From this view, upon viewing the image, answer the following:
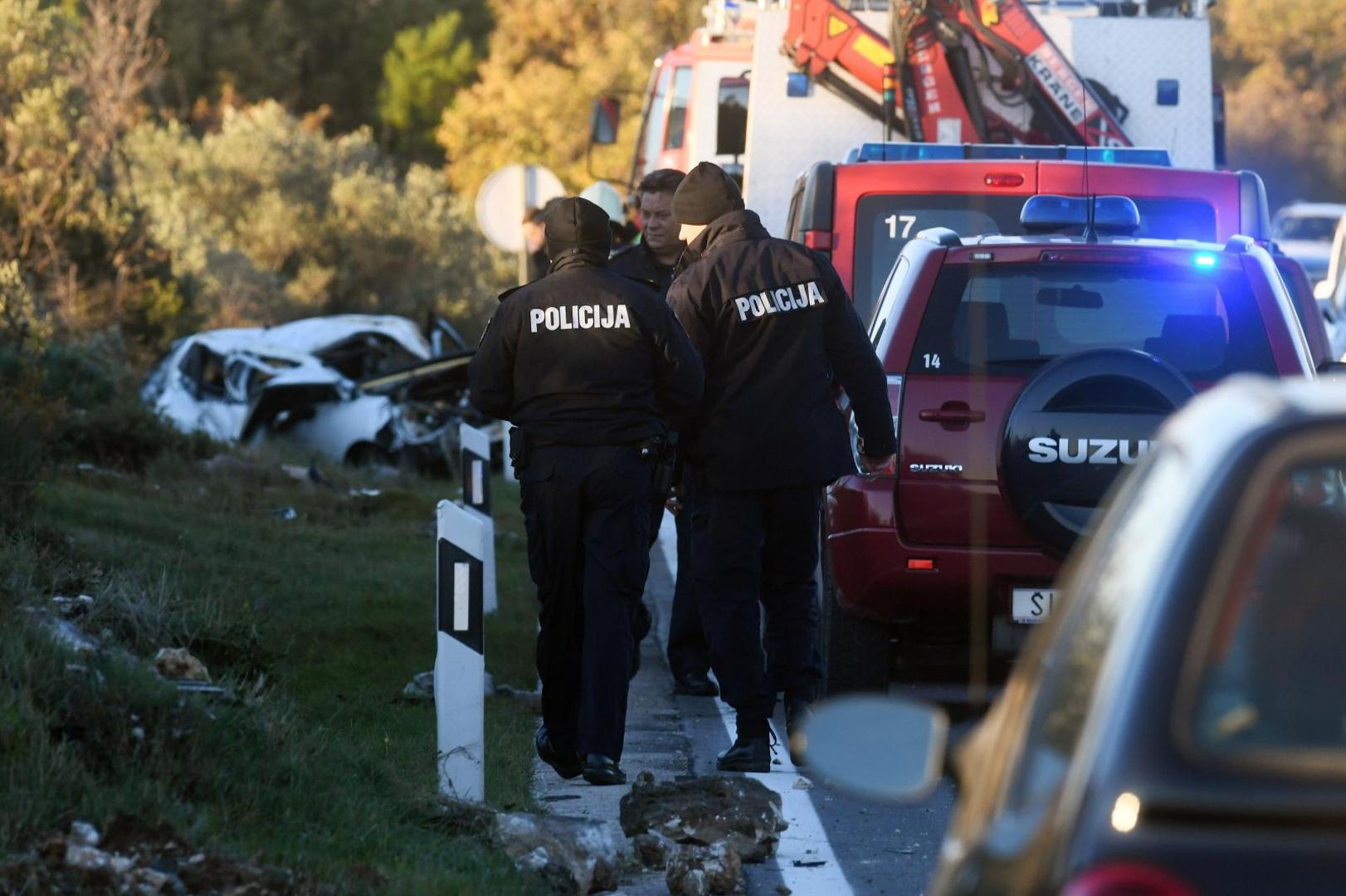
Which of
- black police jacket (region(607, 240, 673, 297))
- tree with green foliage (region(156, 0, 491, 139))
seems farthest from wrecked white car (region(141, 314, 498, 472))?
tree with green foliage (region(156, 0, 491, 139))

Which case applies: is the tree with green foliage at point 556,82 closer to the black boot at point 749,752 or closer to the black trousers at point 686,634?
the black trousers at point 686,634

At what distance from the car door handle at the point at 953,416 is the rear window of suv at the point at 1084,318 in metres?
0.15

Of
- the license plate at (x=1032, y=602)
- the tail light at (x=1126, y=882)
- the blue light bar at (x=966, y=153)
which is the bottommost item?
the license plate at (x=1032, y=602)

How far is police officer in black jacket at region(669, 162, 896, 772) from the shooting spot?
7324 millimetres

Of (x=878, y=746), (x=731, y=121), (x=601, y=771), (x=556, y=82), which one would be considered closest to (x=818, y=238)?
(x=601, y=771)

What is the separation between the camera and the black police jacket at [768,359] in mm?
7316

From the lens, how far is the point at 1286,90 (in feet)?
211

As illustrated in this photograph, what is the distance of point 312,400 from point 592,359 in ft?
36.8

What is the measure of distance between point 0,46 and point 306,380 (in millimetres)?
5439

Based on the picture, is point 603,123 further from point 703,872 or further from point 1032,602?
point 703,872

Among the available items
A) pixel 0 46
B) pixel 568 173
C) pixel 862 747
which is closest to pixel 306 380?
pixel 0 46

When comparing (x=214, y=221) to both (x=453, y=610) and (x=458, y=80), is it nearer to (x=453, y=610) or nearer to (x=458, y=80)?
(x=458, y=80)

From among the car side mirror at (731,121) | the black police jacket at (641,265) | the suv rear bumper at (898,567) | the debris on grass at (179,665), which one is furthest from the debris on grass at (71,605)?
the car side mirror at (731,121)

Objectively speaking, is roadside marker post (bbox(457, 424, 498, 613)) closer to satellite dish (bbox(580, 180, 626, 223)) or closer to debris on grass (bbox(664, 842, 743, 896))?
satellite dish (bbox(580, 180, 626, 223))
